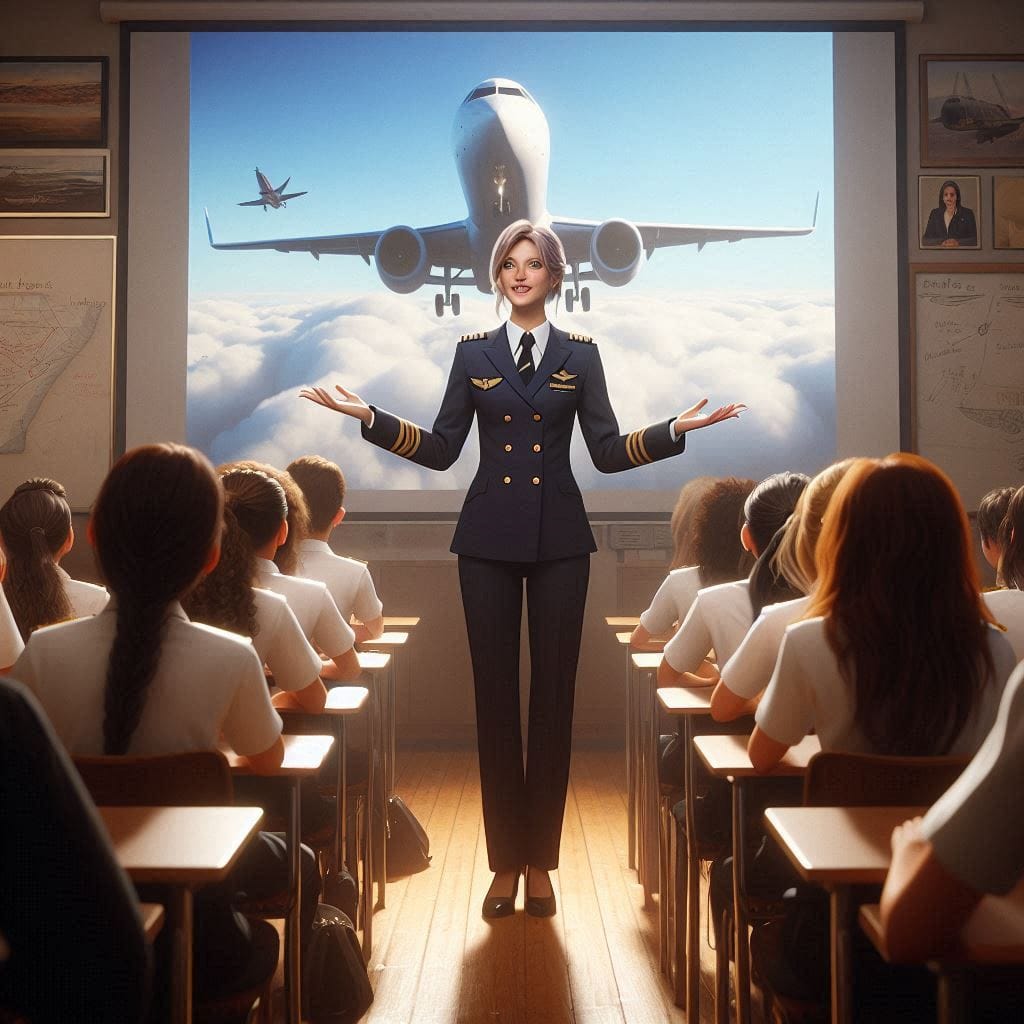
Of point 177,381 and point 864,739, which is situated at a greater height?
point 177,381

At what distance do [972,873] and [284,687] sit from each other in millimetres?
1335

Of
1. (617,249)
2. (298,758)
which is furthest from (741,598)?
(617,249)

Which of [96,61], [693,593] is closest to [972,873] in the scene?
[693,593]

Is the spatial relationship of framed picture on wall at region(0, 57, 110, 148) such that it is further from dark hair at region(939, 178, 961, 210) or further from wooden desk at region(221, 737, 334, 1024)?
wooden desk at region(221, 737, 334, 1024)

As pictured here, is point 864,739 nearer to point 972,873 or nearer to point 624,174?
point 972,873

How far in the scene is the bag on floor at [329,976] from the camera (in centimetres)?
190

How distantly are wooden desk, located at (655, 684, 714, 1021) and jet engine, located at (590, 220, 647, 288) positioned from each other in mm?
2841

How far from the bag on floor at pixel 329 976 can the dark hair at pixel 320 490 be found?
1.19 meters

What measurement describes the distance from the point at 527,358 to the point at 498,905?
1.28 meters

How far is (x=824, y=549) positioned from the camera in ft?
4.50

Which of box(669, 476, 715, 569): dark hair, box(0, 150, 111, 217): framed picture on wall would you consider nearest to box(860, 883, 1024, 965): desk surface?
box(669, 476, 715, 569): dark hair

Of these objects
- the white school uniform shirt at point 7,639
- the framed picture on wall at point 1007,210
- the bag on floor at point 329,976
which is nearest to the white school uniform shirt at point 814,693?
the bag on floor at point 329,976

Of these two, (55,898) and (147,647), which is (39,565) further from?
(55,898)

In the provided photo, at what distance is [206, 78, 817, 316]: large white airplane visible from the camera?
4523 mm
